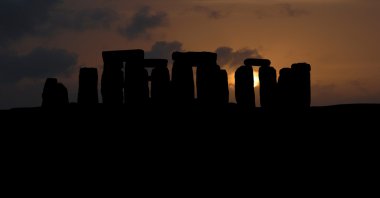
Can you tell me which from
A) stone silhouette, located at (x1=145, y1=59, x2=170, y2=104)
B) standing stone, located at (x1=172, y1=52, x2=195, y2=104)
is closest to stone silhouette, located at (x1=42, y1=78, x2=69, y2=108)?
stone silhouette, located at (x1=145, y1=59, x2=170, y2=104)

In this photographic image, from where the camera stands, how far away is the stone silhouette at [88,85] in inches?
1072

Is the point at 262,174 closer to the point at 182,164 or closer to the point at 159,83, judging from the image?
the point at 182,164

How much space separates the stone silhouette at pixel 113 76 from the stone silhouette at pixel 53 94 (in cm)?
115

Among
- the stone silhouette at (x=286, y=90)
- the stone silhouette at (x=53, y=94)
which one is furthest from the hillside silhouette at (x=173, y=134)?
the stone silhouette at (x=286, y=90)

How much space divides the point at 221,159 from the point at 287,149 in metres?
2.20

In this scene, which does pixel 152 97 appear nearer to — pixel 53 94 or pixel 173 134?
pixel 173 134

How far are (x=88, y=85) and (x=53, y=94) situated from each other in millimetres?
1008

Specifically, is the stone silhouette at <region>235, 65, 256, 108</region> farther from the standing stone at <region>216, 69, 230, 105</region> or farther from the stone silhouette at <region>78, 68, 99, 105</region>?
the stone silhouette at <region>78, 68, 99, 105</region>

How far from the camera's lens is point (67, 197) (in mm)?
23078

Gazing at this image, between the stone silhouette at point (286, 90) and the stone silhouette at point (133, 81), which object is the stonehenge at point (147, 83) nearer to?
the stone silhouette at point (133, 81)

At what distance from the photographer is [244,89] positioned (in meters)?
29.1

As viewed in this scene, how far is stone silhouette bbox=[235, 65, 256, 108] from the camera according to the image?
2903 cm

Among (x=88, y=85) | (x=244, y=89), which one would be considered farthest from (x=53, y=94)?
(x=244, y=89)

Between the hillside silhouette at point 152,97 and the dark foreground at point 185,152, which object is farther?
the hillside silhouette at point 152,97
